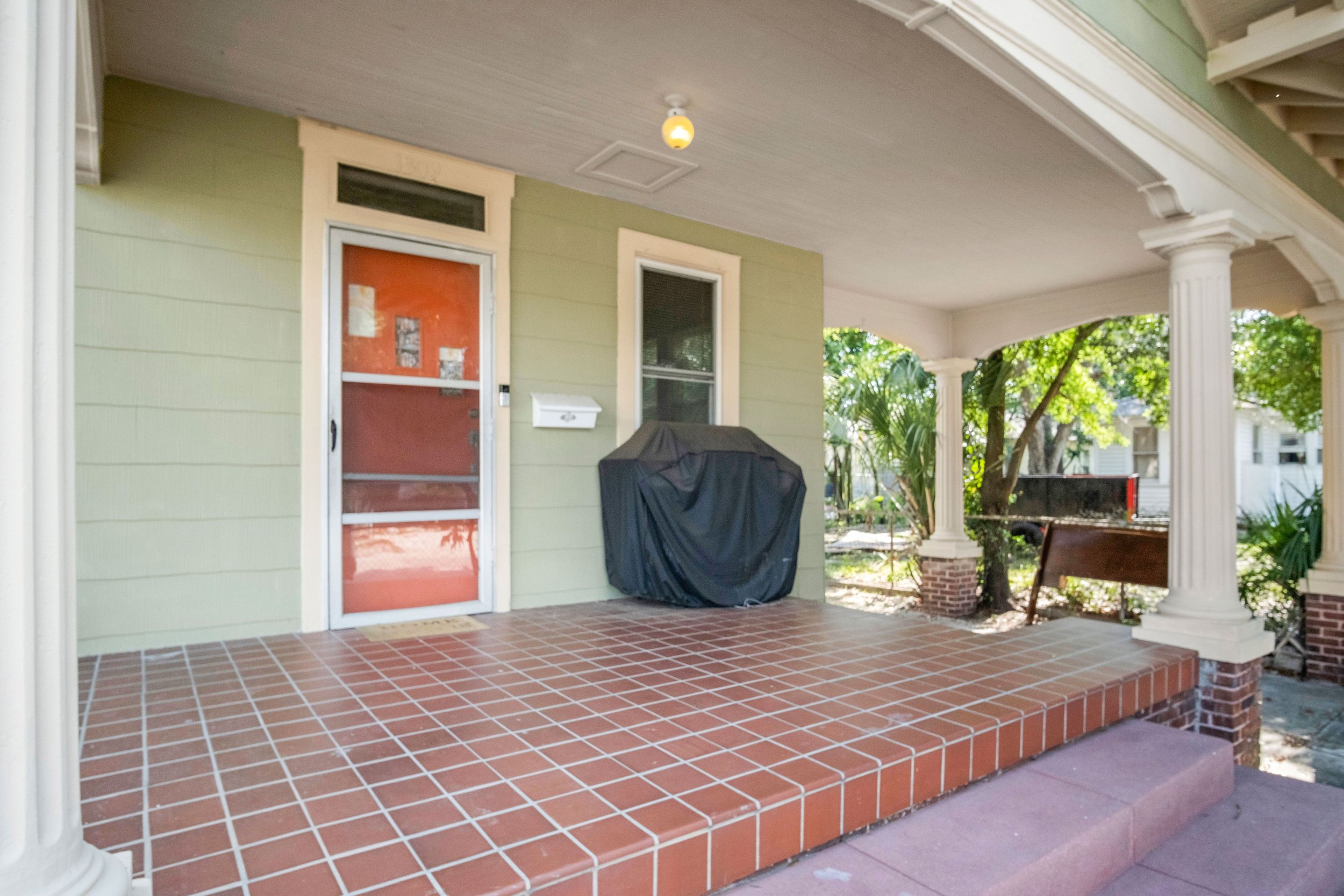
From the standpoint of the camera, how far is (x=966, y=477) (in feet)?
28.0

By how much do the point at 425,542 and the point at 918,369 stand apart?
231 inches

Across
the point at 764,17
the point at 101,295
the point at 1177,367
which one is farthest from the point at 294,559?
the point at 1177,367

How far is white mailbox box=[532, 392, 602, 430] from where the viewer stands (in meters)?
4.21

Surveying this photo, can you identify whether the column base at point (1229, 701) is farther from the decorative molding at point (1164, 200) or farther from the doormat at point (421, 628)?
the doormat at point (421, 628)

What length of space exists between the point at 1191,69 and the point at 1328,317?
282cm

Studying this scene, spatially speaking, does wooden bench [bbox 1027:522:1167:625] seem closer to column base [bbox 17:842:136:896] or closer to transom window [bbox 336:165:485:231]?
transom window [bbox 336:165:485:231]

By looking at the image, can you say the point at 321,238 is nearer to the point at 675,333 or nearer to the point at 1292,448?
the point at 675,333

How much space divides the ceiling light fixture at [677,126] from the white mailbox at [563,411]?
1.49 metres

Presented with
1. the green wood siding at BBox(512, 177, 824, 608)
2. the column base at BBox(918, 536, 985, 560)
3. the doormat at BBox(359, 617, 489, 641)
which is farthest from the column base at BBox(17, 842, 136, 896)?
the column base at BBox(918, 536, 985, 560)

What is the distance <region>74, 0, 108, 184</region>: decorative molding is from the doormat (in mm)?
2141

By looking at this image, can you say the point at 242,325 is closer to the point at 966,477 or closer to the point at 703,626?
the point at 703,626

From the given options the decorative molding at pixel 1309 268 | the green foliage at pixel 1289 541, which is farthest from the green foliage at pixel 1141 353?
the decorative molding at pixel 1309 268

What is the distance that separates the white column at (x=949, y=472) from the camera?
751cm

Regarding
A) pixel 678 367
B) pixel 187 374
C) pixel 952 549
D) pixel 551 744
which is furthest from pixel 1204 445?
pixel 187 374
